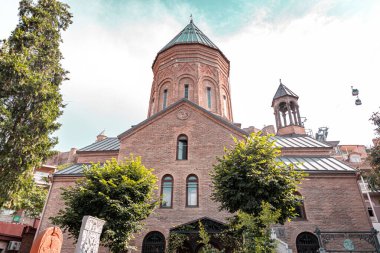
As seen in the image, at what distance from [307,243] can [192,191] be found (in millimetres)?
6092

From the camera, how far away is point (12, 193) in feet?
32.3

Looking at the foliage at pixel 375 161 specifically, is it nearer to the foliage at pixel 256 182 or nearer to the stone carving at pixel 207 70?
the foliage at pixel 256 182

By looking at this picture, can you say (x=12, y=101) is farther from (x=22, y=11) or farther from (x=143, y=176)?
(x=143, y=176)

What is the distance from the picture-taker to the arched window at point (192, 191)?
13.5 m

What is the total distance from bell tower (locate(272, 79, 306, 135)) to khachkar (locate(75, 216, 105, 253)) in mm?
17468

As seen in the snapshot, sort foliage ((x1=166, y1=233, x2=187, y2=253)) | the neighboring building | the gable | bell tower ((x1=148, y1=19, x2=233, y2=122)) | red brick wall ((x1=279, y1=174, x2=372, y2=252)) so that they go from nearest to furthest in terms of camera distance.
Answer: foliage ((x1=166, y1=233, x2=187, y2=253)) → red brick wall ((x1=279, y1=174, x2=372, y2=252)) → the gable → the neighboring building → bell tower ((x1=148, y1=19, x2=233, y2=122))

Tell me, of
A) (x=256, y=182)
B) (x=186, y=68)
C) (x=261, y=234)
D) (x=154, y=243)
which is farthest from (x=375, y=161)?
(x=186, y=68)

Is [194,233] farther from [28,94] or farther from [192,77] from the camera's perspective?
[192,77]

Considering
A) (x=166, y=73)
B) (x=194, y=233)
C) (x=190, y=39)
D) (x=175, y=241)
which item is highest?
(x=190, y=39)

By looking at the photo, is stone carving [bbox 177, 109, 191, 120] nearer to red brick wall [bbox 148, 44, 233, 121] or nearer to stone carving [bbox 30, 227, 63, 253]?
red brick wall [bbox 148, 44, 233, 121]

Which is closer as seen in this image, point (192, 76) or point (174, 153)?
point (174, 153)

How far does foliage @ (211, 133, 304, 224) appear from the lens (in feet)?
32.3

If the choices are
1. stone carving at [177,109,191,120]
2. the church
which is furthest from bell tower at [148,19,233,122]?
stone carving at [177,109,191,120]

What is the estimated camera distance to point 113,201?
1006cm
